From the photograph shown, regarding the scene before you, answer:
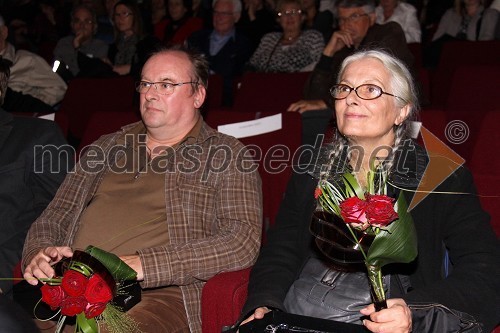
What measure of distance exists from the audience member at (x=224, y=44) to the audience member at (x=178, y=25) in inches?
27.4

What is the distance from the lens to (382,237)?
189 cm

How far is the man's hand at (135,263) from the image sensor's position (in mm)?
2555

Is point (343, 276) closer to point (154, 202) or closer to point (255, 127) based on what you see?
point (154, 202)

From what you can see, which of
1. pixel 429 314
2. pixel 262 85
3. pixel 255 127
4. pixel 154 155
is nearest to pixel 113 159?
pixel 154 155

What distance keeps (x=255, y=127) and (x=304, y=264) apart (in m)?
1.23

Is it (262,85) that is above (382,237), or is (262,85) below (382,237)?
below

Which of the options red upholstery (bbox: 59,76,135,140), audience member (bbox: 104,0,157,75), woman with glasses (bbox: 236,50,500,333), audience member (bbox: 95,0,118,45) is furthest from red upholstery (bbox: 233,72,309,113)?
audience member (bbox: 95,0,118,45)

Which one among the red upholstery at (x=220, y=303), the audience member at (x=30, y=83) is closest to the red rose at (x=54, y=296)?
the red upholstery at (x=220, y=303)

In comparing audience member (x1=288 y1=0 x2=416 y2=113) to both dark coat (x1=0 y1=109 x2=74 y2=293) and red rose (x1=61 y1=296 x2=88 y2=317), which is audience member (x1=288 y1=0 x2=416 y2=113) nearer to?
dark coat (x1=0 y1=109 x2=74 y2=293)

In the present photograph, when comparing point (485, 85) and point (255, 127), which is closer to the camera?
point (255, 127)

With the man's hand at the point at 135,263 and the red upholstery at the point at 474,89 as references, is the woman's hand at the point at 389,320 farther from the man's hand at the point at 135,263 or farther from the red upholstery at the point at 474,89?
the red upholstery at the point at 474,89

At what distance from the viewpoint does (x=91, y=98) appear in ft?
15.7
